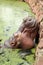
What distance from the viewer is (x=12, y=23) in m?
4.51

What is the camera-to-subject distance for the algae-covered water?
284 cm

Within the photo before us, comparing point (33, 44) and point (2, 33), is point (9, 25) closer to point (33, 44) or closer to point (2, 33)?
point (2, 33)

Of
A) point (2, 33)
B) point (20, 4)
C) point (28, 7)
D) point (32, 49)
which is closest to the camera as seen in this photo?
point (32, 49)

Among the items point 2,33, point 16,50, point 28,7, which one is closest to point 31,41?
point 16,50

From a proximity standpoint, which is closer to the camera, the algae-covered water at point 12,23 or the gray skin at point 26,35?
the algae-covered water at point 12,23

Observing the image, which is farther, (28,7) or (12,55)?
(28,7)

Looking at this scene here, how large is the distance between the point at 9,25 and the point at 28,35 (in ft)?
3.83

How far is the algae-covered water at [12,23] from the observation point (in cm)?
284

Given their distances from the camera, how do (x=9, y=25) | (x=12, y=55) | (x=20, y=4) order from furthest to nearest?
(x=20, y=4) → (x=9, y=25) → (x=12, y=55)

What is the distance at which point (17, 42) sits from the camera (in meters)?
3.20

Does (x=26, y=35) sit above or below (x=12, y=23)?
above

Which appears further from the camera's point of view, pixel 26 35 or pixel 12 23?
pixel 12 23

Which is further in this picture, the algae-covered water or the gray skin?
the gray skin

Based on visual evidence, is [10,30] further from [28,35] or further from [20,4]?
[20,4]
